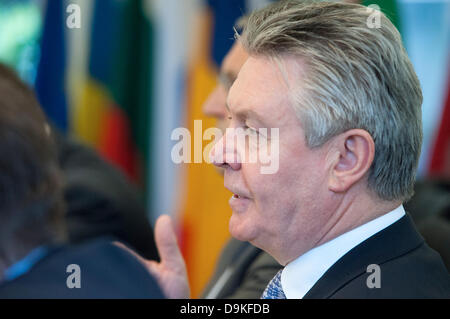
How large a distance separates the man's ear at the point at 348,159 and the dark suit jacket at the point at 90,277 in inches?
17.6

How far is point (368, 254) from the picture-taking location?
1.09 meters

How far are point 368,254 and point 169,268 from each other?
527 mm

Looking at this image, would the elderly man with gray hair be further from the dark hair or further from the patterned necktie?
the dark hair

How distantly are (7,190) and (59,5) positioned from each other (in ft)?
8.52

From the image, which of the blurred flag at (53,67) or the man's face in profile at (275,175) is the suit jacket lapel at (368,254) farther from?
the blurred flag at (53,67)

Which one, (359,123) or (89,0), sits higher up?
(89,0)

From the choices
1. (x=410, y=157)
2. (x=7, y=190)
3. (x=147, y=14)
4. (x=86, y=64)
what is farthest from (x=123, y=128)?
(x=410, y=157)

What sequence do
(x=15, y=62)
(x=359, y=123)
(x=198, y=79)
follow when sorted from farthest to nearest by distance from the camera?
1. (x=15, y=62)
2. (x=198, y=79)
3. (x=359, y=123)

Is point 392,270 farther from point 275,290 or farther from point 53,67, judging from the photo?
point 53,67

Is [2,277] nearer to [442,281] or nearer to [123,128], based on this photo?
[442,281]

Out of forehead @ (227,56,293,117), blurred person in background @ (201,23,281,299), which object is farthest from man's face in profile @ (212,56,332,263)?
blurred person in background @ (201,23,281,299)

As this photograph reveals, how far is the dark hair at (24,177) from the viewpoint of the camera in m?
1.23

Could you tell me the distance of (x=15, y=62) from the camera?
151 inches

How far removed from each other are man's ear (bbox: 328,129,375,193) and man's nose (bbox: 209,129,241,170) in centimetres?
17
